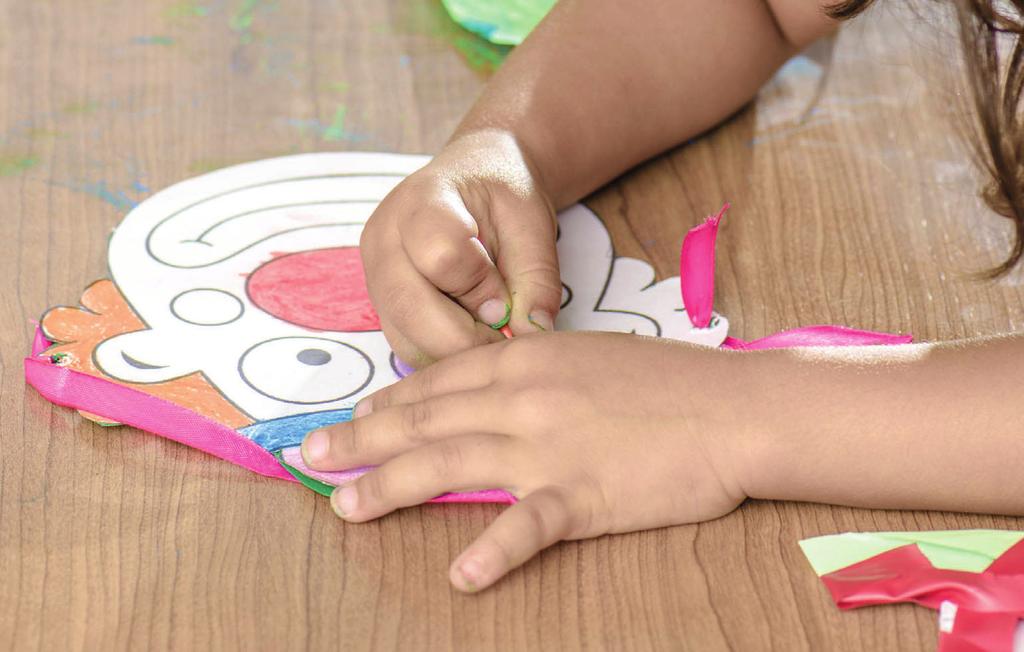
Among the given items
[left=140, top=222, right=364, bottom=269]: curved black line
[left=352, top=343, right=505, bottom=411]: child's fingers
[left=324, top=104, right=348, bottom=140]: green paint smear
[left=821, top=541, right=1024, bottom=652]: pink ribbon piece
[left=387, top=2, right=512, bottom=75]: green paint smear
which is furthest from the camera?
[left=387, top=2, right=512, bottom=75]: green paint smear

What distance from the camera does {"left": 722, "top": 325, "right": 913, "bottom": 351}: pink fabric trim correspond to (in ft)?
2.16

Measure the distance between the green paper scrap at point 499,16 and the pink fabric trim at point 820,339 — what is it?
41cm

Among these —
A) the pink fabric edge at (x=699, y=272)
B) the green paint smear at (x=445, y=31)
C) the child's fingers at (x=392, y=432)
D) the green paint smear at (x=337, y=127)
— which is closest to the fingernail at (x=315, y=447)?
the child's fingers at (x=392, y=432)

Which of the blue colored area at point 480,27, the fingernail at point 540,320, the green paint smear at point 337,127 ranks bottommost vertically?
the green paint smear at point 337,127

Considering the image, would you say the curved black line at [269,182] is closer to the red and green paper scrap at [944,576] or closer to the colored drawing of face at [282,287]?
the colored drawing of face at [282,287]

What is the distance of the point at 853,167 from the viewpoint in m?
0.83

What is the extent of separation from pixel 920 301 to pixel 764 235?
0.11 m

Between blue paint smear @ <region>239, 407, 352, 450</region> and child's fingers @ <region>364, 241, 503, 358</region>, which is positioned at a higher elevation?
child's fingers @ <region>364, 241, 503, 358</region>

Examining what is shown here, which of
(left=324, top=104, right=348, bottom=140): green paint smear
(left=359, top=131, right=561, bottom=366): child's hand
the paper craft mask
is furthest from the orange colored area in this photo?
(left=324, top=104, right=348, bottom=140): green paint smear

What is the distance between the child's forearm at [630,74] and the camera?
31.1 inches

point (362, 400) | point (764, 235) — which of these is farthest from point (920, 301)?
point (362, 400)

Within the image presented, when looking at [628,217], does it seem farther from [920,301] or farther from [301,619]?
[301,619]

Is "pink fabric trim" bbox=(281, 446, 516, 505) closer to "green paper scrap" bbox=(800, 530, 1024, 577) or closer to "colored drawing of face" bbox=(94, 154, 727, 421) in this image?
"colored drawing of face" bbox=(94, 154, 727, 421)

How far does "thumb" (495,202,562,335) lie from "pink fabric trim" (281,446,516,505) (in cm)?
10
